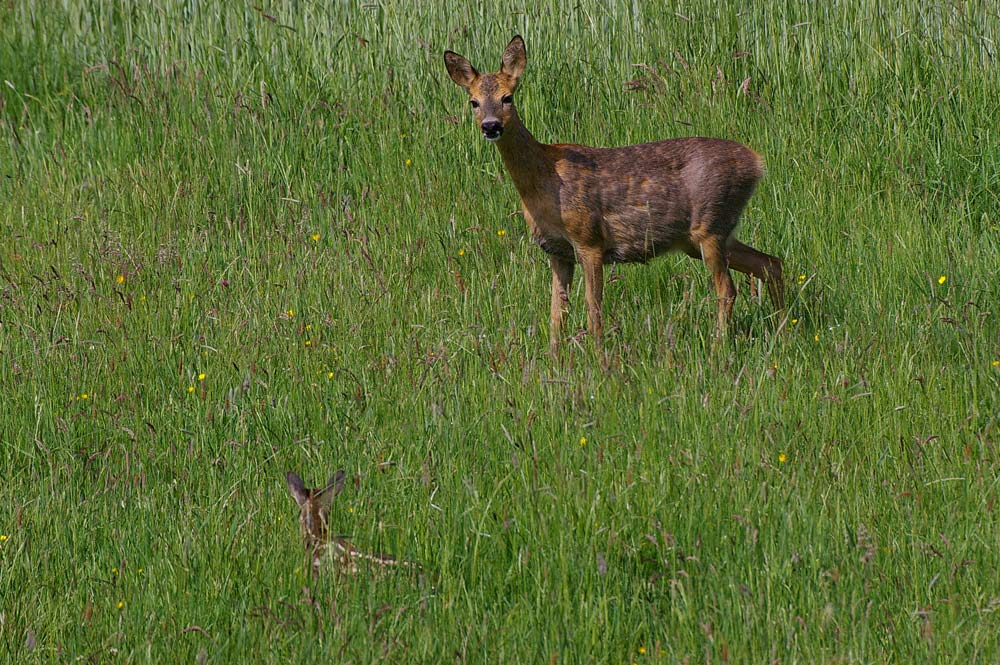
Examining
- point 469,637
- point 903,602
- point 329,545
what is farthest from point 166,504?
point 903,602

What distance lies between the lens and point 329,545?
14.8 ft

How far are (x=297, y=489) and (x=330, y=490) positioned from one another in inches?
A: 5.8

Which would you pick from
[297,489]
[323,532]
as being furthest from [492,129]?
[323,532]

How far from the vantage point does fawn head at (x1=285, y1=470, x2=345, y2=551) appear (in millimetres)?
4863

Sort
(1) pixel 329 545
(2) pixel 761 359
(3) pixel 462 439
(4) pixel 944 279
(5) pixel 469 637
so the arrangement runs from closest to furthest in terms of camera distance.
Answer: (5) pixel 469 637
(1) pixel 329 545
(3) pixel 462 439
(2) pixel 761 359
(4) pixel 944 279

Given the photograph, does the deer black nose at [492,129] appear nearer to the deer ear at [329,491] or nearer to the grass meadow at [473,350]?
the grass meadow at [473,350]

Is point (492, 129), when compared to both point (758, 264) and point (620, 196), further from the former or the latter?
point (758, 264)

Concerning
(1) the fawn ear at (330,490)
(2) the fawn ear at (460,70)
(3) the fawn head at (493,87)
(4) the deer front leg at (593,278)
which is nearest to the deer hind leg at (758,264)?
(4) the deer front leg at (593,278)

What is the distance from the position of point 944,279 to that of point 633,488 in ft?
8.70

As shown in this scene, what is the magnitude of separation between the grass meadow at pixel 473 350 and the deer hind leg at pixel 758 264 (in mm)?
107

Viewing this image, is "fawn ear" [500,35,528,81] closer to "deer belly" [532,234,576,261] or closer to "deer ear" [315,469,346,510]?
"deer belly" [532,234,576,261]

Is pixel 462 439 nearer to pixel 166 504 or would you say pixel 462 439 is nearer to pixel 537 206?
pixel 166 504

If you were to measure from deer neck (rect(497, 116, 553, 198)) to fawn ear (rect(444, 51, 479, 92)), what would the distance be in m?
0.36

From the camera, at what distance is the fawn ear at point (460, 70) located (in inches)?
298
